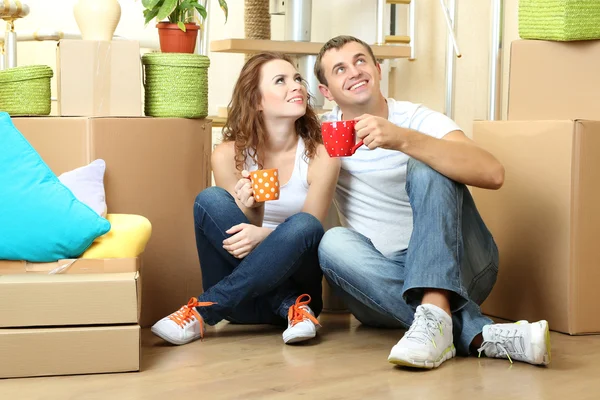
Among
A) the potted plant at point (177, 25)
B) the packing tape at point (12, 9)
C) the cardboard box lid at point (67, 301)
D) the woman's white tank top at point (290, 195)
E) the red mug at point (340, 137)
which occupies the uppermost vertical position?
the packing tape at point (12, 9)

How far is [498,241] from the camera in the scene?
2.28 meters

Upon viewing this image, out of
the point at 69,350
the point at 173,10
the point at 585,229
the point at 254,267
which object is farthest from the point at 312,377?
the point at 173,10

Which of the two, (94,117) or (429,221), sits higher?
(94,117)

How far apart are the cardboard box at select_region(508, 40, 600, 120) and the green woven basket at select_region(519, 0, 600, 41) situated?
3 cm

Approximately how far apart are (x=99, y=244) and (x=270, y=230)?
42 cm

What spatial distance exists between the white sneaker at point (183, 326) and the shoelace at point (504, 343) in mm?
640

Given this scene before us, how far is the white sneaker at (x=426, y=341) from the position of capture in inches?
65.2

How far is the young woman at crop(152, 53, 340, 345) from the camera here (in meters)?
1.93

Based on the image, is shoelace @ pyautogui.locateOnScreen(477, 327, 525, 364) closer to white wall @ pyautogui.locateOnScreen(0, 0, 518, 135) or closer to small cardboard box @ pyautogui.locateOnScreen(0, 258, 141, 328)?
small cardboard box @ pyautogui.locateOnScreen(0, 258, 141, 328)

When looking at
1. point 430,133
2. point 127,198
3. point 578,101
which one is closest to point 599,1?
point 578,101

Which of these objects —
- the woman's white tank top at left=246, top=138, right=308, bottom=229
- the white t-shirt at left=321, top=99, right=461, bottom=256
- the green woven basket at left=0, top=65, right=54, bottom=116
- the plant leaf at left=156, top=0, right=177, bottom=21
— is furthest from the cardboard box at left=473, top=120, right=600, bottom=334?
the green woven basket at left=0, top=65, right=54, bottom=116

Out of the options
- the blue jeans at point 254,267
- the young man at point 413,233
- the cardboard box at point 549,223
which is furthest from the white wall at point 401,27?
the blue jeans at point 254,267

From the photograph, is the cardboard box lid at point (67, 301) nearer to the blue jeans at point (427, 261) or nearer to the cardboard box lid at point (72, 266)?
the cardboard box lid at point (72, 266)

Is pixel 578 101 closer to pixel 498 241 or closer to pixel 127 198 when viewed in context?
pixel 498 241
